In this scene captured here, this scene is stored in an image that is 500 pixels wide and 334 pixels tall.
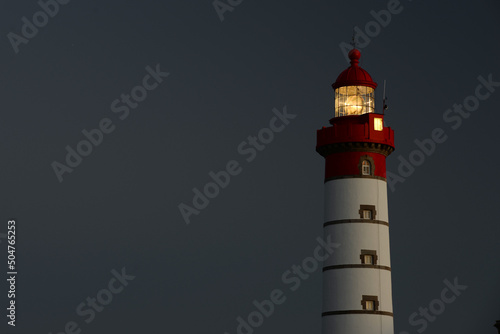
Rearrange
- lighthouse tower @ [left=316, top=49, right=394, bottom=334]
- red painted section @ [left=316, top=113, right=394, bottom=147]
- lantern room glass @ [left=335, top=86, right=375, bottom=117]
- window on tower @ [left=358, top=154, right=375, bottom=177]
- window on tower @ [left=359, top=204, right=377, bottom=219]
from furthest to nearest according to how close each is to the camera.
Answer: lantern room glass @ [left=335, top=86, right=375, bottom=117], red painted section @ [left=316, top=113, right=394, bottom=147], window on tower @ [left=358, top=154, right=375, bottom=177], window on tower @ [left=359, top=204, right=377, bottom=219], lighthouse tower @ [left=316, top=49, right=394, bottom=334]

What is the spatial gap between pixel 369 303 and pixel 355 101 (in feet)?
39.3

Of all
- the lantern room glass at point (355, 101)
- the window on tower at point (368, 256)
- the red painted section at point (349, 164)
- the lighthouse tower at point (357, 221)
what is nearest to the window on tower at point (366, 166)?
the lighthouse tower at point (357, 221)

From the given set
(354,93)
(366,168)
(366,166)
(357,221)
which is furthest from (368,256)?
(354,93)

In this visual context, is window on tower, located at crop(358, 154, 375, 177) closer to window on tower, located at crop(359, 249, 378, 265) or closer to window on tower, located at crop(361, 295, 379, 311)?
window on tower, located at crop(359, 249, 378, 265)

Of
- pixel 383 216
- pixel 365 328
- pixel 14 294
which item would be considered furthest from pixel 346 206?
pixel 14 294

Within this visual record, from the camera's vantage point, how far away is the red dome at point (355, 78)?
5956 centimetres

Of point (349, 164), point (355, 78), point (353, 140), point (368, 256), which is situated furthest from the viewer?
point (355, 78)

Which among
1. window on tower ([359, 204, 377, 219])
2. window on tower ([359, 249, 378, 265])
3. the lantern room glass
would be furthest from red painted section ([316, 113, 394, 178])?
window on tower ([359, 249, 378, 265])

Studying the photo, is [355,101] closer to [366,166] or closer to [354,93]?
[354,93]

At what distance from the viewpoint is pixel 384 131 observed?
193 ft

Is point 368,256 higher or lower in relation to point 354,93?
lower

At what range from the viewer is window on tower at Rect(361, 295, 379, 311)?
55.6m

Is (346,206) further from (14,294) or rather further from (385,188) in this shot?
(14,294)

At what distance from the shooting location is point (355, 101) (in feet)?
197
